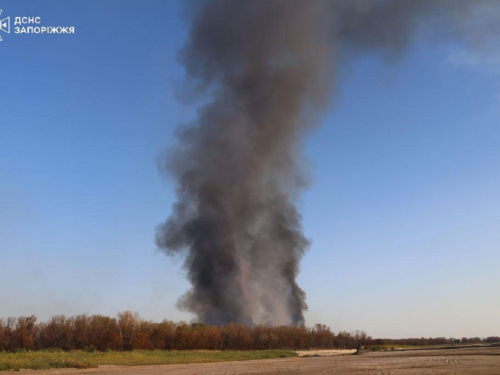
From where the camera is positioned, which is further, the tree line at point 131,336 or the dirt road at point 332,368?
the tree line at point 131,336

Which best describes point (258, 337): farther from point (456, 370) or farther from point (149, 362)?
point (456, 370)

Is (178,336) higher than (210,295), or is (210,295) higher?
(210,295)

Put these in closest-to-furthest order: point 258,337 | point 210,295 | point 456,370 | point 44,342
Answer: point 456,370 → point 44,342 → point 258,337 → point 210,295

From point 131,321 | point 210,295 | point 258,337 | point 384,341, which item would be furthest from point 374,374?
A: point 384,341

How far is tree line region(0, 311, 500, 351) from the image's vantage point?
176 feet

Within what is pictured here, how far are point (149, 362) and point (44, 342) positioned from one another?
24220 mm

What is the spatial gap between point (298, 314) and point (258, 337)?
15192 mm

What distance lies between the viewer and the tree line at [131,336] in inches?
2109

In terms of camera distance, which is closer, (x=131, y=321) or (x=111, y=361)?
(x=111, y=361)

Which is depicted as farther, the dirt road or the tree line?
the tree line

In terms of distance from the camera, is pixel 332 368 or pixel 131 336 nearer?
pixel 332 368

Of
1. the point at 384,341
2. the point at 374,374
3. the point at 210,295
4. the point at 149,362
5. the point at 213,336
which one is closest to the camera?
the point at 374,374

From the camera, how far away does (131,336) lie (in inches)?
2227

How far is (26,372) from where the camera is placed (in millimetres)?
27625
